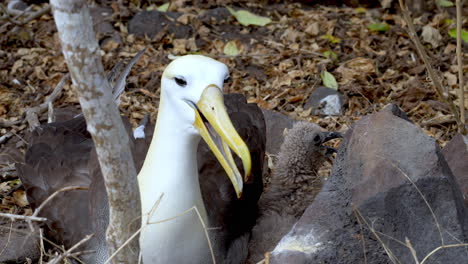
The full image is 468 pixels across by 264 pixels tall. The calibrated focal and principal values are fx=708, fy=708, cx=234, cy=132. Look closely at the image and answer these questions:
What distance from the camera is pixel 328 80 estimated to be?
5.10 meters

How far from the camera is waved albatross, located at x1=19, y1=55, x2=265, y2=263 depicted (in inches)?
110

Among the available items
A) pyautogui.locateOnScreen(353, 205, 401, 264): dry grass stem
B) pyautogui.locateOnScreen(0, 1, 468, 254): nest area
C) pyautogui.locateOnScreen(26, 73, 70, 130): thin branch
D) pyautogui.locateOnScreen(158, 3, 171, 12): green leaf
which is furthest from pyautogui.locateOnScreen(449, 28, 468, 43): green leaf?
pyautogui.locateOnScreen(353, 205, 401, 264): dry grass stem

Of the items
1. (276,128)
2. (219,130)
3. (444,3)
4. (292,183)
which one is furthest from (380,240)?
(444,3)

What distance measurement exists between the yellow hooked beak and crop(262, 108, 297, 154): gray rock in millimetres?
1755

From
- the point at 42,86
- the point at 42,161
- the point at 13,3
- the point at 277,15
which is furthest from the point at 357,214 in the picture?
the point at 13,3

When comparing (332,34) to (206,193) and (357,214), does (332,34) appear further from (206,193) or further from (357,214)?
(357,214)

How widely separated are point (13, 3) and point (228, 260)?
3.75m

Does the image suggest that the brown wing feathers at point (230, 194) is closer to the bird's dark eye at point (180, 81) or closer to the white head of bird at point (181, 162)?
the white head of bird at point (181, 162)

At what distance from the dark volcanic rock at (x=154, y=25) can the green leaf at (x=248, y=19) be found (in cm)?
42

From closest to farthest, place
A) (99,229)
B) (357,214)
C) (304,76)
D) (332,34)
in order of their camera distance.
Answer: (357,214) → (99,229) → (304,76) → (332,34)

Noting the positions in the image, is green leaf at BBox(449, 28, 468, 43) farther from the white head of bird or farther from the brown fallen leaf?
the brown fallen leaf

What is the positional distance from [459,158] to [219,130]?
47.3 inches

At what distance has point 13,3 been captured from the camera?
239 inches

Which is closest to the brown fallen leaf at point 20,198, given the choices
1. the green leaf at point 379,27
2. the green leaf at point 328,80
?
the green leaf at point 328,80
